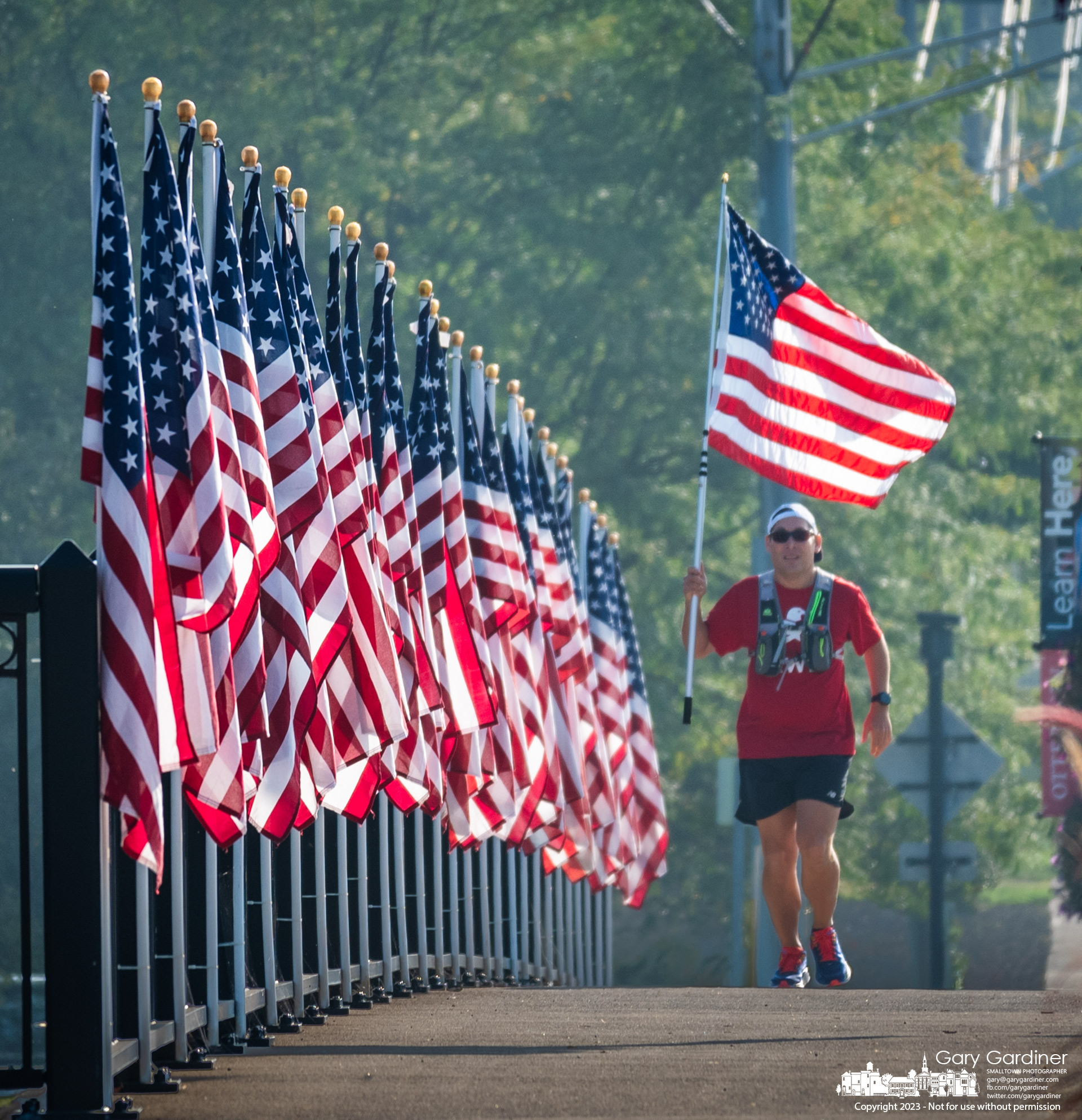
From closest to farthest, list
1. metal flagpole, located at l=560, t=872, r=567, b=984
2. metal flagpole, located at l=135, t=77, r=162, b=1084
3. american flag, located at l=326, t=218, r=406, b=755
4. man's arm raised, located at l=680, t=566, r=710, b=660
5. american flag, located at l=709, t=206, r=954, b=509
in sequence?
metal flagpole, located at l=135, t=77, r=162, b=1084
american flag, located at l=326, t=218, r=406, b=755
man's arm raised, located at l=680, t=566, r=710, b=660
american flag, located at l=709, t=206, r=954, b=509
metal flagpole, located at l=560, t=872, r=567, b=984

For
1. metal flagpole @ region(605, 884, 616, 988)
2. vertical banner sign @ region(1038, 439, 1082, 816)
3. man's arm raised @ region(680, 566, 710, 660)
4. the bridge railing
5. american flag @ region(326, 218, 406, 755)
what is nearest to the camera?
the bridge railing

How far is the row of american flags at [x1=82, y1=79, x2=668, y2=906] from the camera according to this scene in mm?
5680

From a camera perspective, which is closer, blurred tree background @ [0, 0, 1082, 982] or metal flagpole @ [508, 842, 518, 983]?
metal flagpole @ [508, 842, 518, 983]

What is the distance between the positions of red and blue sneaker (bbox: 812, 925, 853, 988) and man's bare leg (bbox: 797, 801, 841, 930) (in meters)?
0.04

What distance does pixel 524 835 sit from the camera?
480 inches

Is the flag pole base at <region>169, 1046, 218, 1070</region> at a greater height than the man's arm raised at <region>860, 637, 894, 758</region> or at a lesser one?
lesser

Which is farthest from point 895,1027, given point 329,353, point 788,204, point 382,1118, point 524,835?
point 788,204

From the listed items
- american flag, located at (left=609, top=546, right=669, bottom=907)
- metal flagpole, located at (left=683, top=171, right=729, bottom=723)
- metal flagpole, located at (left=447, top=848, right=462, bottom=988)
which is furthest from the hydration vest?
american flag, located at (left=609, top=546, right=669, bottom=907)

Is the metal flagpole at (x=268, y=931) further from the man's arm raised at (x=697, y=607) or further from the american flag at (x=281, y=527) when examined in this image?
the man's arm raised at (x=697, y=607)

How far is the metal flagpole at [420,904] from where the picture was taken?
9.88 meters

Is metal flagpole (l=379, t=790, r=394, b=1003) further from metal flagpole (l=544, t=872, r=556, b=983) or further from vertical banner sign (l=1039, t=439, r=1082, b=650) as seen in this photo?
vertical banner sign (l=1039, t=439, r=1082, b=650)

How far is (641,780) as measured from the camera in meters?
17.2

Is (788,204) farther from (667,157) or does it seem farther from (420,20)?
(420,20)

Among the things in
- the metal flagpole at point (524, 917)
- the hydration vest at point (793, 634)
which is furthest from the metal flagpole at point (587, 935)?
the hydration vest at point (793, 634)
